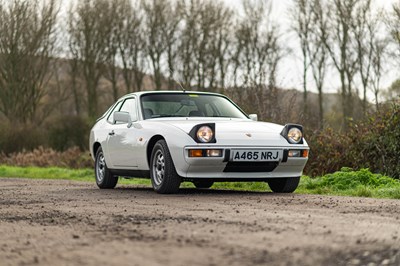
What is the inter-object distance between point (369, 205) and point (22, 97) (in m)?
33.4

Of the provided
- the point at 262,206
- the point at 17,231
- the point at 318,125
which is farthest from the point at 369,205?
the point at 318,125

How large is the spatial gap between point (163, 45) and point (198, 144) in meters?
35.5

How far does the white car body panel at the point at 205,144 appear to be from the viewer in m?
9.37

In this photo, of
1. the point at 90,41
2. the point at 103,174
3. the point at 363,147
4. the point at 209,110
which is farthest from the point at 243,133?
the point at 90,41

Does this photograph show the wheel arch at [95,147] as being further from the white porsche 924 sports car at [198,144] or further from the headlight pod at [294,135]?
the headlight pod at [294,135]

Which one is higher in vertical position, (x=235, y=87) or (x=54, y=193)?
(x=235, y=87)

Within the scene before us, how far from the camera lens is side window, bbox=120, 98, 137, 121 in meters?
11.1

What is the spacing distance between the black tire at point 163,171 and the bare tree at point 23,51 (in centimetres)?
2688

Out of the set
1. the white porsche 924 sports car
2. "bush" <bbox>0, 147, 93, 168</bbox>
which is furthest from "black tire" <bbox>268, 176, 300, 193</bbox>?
"bush" <bbox>0, 147, 93, 168</bbox>

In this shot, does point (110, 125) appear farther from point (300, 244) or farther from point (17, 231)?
point (300, 244)

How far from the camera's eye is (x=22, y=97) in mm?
39312

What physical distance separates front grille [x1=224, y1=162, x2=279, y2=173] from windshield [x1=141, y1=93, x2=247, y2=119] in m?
1.59

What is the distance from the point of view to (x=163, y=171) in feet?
31.9

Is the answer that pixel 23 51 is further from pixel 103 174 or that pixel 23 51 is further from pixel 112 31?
Result: pixel 103 174
